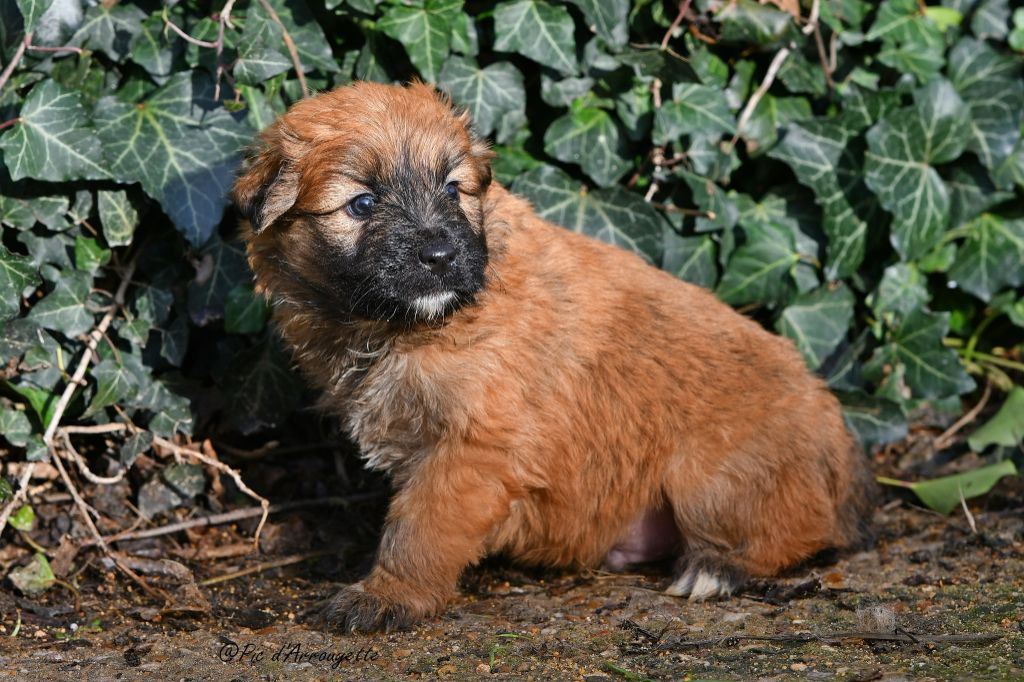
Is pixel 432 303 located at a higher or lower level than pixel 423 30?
lower

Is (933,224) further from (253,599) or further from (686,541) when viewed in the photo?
(253,599)

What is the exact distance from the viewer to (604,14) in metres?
5.51

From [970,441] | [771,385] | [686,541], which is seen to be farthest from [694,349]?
[970,441]

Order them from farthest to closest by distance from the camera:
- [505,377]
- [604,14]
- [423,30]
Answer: [604,14]
[423,30]
[505,377]

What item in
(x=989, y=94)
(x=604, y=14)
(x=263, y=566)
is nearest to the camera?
(x=263, y=566)

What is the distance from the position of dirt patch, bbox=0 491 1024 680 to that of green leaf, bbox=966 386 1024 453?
28.9 inches

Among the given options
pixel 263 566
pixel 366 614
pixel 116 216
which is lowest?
pixel 263 566

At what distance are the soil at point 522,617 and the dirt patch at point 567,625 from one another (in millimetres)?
10

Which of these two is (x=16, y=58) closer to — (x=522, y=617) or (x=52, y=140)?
(x=52, y=140)

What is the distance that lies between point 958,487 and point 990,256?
1.46m

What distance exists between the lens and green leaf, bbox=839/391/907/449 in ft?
20.0

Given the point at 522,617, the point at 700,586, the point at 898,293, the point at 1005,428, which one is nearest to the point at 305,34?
the point at 522,617

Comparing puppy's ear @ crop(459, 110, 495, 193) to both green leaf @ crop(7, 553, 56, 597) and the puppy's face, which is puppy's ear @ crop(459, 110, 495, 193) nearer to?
the puppy's face

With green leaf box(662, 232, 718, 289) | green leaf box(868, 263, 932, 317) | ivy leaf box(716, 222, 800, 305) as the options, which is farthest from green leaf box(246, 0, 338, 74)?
green leaf box(868, 263, 932, 317)
